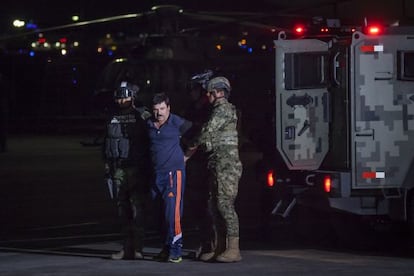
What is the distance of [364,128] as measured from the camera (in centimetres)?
1136

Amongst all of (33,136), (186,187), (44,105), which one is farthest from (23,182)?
(44,105)

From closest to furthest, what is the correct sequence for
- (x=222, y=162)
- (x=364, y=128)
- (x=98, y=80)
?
(x=222, y=162) → (x=364, y=128) → (x=98, y=80)

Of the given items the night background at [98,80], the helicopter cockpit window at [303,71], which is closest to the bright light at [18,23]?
the night background at [98,80]

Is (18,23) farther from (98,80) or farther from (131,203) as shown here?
(131,203)

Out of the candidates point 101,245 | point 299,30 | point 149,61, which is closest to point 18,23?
point 149,61

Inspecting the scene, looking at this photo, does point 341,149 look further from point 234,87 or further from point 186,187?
point 234,87

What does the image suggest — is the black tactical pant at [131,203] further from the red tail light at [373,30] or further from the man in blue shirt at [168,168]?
the red tail light at [373,30]

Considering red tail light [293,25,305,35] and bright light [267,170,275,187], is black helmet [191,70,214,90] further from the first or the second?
bright light [267,170,275,187]

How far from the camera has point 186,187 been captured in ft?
38.5

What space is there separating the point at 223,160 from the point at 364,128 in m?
1.52

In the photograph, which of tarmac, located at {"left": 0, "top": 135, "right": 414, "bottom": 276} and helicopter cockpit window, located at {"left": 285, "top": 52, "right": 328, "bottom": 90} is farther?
helicopter cockpit window, located at {"left": 285, "top": 52, "right": 328, "bottom": 90}

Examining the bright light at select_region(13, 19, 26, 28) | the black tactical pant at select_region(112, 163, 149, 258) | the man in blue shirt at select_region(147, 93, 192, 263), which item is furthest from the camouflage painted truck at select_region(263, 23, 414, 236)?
the bright light at select_region(13, 19, 26, 28)

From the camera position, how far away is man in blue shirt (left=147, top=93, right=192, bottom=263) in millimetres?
10984

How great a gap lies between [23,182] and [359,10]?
7.58 m
